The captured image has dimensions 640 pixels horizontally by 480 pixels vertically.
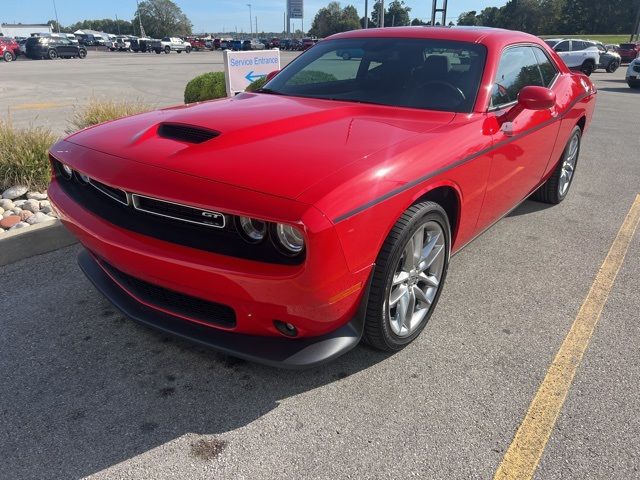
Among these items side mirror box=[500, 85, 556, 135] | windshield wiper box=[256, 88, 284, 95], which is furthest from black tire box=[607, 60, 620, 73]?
windshield wiper box=[256, 88, 284, 95]

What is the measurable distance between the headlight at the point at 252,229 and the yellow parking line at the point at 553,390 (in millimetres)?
1347

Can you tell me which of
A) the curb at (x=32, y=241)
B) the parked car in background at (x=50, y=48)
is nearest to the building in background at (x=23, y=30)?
the parked car in background at (x=50, y=48)

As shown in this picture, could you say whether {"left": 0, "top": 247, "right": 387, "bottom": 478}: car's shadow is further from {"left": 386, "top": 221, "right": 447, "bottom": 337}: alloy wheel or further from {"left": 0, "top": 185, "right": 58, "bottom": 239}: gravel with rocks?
{"left": 0, "top": 185, "right": 58, "bottom": 239}: gravel with rocks

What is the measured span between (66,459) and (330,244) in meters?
1.37

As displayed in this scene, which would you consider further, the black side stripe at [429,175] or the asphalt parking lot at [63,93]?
the asphalt parking lot at [63,93]

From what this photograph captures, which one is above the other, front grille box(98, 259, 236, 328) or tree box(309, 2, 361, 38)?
tree box(309, 2, 361, 38)

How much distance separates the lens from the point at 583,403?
2.35m

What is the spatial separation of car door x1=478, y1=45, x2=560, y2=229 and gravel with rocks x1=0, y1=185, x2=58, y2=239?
135 inches

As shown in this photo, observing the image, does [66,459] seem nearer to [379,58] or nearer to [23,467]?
[23,467]

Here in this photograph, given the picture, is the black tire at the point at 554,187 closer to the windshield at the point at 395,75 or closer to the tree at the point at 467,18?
the windshield at the point at 395,75

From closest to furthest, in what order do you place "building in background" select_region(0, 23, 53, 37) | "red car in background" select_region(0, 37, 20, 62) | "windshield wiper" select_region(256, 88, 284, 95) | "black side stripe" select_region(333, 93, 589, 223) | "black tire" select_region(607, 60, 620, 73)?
"black side stripe" select_region(333, 93, 589, 223), "windshield wiper" select_region(256, 88, 284, 95), "black tire" select_region(607, 60, 620, 73), "red car in background" select_region(0, 37, 20, 62), "building in background" select_region(0, 23, 53, 37)

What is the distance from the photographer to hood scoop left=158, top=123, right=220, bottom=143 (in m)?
2.45

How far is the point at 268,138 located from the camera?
2.44 meters

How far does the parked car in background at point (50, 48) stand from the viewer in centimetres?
3388
